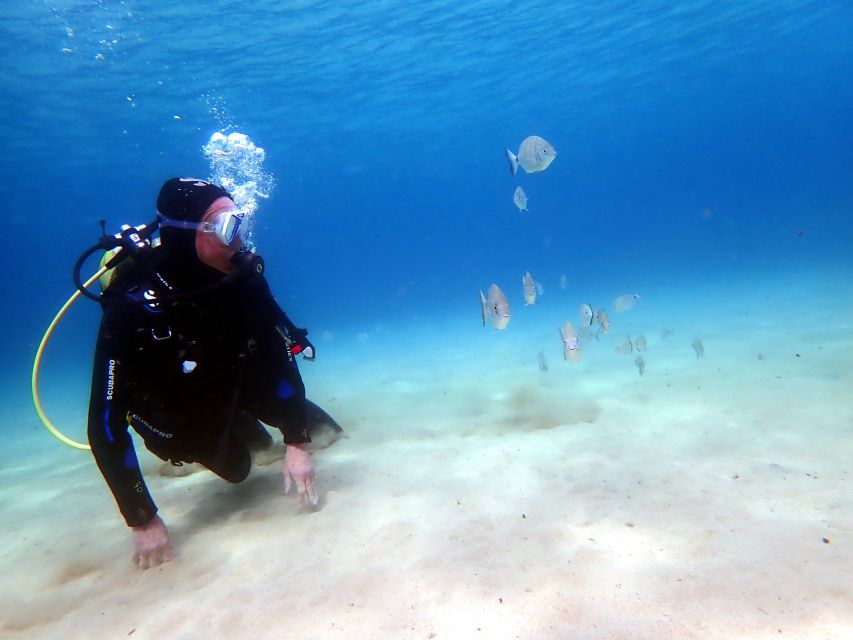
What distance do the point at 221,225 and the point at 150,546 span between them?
7.66 ft

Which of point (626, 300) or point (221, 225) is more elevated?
point (221, 225)

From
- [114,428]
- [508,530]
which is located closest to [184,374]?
[114,428]

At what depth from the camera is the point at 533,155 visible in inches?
220

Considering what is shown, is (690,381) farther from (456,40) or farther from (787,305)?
(456,40)

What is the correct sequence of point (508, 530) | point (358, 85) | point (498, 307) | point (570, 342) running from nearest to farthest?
1. point (508, 530)
2. point (498, 307)
3. point (570, 342)
4. point (358, 85)

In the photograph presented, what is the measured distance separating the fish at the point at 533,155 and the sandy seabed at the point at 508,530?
309 cm

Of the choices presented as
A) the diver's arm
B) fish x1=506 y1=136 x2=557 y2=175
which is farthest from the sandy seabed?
fish x1=506 y1=136 x2=557 y2=175

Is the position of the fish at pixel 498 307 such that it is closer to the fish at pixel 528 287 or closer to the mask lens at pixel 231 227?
the fish at pixel 528 287

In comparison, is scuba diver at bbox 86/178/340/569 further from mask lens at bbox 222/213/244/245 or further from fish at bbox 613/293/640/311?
fish at bbox 613/293/640/311

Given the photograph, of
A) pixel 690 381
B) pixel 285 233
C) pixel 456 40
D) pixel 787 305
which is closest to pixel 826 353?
pixel 690 381

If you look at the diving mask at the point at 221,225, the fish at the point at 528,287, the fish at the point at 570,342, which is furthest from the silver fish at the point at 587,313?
the diving mask at the point at 221,225

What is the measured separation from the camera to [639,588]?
2400mm

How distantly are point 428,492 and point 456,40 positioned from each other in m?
25.5

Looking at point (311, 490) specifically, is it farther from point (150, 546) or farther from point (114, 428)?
point (114, 428)
